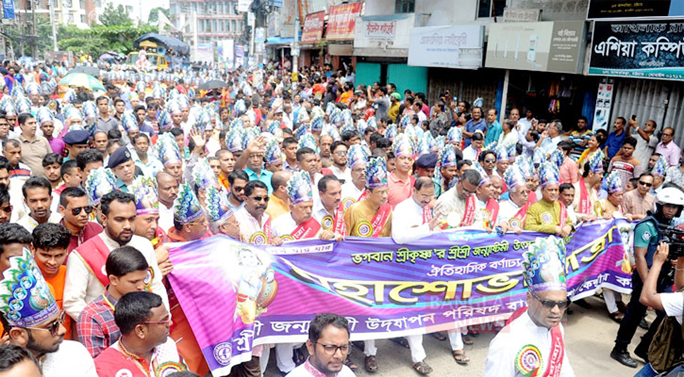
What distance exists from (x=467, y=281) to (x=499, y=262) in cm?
40

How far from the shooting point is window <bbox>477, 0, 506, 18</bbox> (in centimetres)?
1477

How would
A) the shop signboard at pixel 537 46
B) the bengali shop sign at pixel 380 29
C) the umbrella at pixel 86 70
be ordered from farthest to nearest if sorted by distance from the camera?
1. the bengali shop sign at pixel 380 29
2. the umbrella at pixel 86 70
3. the shop signboard at pixel 537 46

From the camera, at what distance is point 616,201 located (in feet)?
20.8

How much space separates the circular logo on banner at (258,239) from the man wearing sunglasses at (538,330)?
7.67ft

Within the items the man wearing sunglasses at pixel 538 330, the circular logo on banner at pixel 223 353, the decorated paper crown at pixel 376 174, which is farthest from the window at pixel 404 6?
the man wearing sunglasses at pixel 538 330

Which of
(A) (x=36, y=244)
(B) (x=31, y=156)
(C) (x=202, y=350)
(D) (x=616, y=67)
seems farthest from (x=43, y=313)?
(D) (x=616, y=67)

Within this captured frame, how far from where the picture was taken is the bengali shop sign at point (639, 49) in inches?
377

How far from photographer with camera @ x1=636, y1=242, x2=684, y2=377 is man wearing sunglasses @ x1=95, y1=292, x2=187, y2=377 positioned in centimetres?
338

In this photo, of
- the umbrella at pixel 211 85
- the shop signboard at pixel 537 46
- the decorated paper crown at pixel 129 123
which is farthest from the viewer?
the umbrella at pixel 211 85

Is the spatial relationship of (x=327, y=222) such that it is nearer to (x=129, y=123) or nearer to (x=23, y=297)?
(x=23, y=297)

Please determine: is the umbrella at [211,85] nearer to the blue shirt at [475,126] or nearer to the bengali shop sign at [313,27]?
the blue shirt at [475,126]

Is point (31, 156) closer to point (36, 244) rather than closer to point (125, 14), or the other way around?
point (36, 244)

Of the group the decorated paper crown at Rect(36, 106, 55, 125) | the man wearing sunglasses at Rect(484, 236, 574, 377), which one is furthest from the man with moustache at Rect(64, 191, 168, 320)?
the decorated paper crown at Rect(36, 106, 55, 125)

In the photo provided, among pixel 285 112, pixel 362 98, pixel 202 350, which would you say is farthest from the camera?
pixel 362 98
